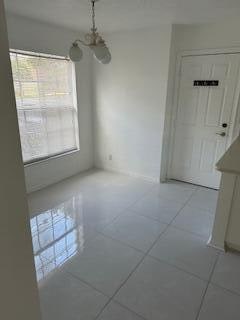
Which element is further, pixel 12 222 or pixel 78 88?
pixel 78 88

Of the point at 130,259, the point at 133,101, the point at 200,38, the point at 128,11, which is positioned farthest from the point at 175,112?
the point at 130,259

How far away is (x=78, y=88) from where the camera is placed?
13.1 feet

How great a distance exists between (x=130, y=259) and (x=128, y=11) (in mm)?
2836

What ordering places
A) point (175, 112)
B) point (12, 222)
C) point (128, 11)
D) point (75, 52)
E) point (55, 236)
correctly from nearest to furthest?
point (12, 222) < point (75, 52) < point (55, 236) < point (128, 11) < point (175, 112)

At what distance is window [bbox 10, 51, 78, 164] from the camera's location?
3.14 metres

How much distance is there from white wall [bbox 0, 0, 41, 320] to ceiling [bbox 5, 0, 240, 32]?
2236 millimetres

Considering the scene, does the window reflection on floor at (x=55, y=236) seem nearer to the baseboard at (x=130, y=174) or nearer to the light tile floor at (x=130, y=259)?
the light tile floor at (x=130, y=259)

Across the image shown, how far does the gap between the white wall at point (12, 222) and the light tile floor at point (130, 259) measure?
94cm

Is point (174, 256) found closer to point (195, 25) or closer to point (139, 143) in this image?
point (139, 143)

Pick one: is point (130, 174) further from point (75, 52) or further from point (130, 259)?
point (75, 52)

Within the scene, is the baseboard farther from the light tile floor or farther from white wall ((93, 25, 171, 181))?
the light tile floor

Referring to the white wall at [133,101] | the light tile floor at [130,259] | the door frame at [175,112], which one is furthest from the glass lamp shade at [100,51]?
the light tile floor at [130,259]

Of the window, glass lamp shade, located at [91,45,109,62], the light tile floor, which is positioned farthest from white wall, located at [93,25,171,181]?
glass lamp shade, located at [91,45,109,62]

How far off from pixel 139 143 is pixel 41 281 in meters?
2.73
